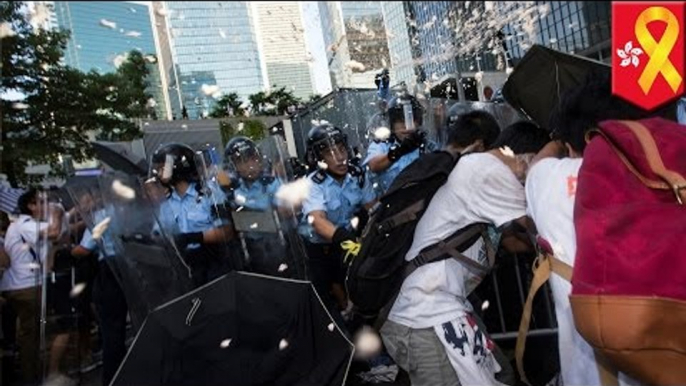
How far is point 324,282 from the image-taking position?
3.92 m

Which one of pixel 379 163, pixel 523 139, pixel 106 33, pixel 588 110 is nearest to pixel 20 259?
pixel 106 33

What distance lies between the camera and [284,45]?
14.0 feet

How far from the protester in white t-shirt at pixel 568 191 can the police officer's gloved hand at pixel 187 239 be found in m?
2.42

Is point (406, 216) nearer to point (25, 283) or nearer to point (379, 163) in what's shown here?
point (379, 163)

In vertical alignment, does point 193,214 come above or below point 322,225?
above

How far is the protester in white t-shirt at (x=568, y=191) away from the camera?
5.22ft

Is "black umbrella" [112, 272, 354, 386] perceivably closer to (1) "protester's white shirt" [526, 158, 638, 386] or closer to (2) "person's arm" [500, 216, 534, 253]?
(2) "person's arm" [500, 216, 534, 253]

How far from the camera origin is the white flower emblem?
2347 millimetres

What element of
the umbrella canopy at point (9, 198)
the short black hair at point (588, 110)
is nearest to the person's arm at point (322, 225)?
the short black hair at point (588, 110)

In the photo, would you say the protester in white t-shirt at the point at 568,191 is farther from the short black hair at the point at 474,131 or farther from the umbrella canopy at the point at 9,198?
the umbrella canopy at the point at 9,198

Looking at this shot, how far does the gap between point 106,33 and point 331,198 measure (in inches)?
113

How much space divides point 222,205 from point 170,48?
58.6 inches

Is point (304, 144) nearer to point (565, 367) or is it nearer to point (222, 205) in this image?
point (222, 205)

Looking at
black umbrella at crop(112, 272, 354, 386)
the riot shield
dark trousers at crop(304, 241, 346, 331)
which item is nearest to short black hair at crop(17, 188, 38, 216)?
the riot shield
